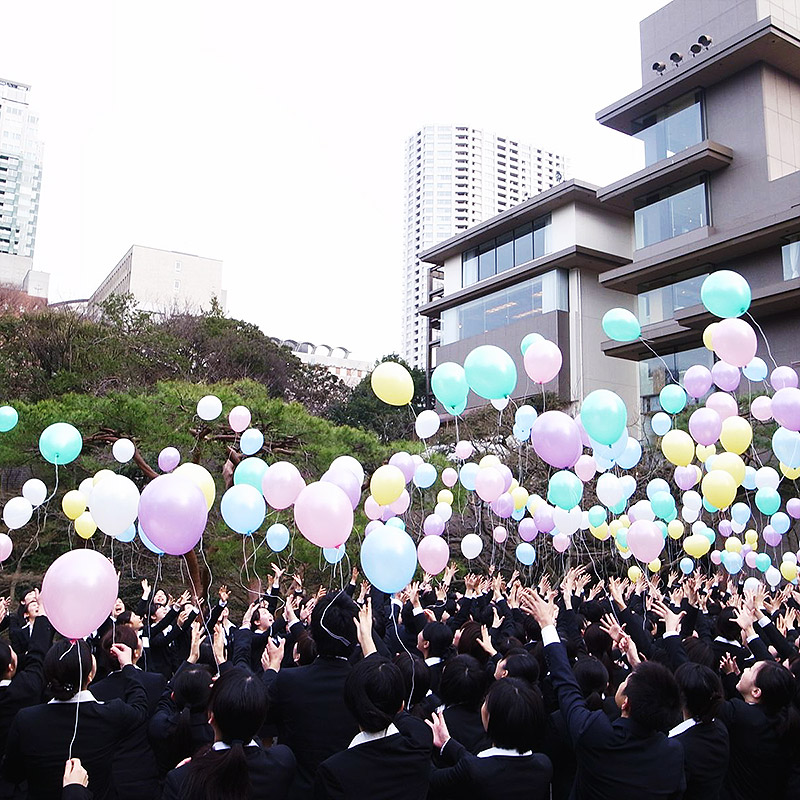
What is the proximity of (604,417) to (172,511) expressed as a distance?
3293 millimetres

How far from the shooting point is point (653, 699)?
2322mm

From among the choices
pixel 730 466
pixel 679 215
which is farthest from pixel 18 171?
pixel 730 466

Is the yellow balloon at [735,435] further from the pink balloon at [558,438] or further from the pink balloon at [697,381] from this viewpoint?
the pink balloon at [558,438]

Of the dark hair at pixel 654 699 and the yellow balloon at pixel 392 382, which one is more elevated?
the yellow balloon at pixel 392 382

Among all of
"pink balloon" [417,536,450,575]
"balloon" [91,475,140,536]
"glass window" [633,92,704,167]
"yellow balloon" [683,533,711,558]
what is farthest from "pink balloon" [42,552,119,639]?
"glass window" [633,92,704,167]

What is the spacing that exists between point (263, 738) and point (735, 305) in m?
4.63

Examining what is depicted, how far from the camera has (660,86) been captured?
17922 mm

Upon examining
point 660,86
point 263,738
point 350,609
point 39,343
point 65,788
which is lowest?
point 263,738

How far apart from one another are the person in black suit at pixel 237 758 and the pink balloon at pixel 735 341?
488 centimetres

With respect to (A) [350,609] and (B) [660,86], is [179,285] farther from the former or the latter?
(A) [350,609]

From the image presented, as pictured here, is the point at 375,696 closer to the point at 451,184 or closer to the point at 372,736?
the point at 372,736

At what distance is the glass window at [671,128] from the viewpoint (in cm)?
1780

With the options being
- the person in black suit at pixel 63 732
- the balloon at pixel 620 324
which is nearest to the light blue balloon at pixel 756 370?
the balloon at pixel 620 324

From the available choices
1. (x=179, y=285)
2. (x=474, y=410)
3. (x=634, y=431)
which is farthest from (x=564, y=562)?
(x=179, y=285)
